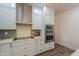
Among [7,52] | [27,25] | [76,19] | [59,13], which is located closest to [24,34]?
[27,25]

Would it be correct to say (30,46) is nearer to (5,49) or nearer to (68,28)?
(5,49)

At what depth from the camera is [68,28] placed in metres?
2.35

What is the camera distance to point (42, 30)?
9.50 ft

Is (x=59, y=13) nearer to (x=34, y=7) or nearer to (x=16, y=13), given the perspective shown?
(x=34, y=7)

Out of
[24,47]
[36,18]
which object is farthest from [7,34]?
[36,18]

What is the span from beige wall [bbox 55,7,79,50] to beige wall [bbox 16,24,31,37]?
2.84 feet

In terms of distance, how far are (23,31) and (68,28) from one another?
4.28ft

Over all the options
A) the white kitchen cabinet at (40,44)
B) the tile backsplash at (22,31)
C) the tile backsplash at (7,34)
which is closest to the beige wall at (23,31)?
the tile backsplash at (22,31)

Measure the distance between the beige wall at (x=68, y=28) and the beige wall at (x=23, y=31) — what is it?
86 cm

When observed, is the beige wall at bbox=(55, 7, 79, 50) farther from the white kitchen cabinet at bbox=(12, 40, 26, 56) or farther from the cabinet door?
the white kitchen cabinet at bbox=(12, 40, 26, 56)

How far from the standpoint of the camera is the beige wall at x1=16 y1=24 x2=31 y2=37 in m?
2.64

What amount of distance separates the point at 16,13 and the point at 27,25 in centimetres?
50

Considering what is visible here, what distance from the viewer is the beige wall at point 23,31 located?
264 centimetres

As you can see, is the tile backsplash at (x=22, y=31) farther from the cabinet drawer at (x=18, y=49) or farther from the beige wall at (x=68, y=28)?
the beige wall at (x=68, y=28)
